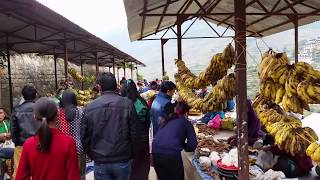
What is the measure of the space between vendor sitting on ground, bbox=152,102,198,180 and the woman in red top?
1.62 m

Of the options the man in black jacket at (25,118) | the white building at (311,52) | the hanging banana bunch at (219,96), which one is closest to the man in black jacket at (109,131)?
the man in black jacket at (25,118)

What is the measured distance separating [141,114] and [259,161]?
170 cm

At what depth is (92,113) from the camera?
138 inches

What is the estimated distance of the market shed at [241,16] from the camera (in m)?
3.39

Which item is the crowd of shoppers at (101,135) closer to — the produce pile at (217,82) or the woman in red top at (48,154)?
the woman in red top at (48,154)

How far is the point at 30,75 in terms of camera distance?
13875 millimetres

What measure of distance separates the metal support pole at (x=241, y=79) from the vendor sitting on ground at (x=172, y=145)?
A: 3.07ft

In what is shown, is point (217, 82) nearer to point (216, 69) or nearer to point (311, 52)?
point (216, 69)

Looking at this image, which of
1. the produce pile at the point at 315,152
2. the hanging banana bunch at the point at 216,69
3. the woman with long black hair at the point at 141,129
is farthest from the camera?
the hanging banana bunch at the point at 216,69

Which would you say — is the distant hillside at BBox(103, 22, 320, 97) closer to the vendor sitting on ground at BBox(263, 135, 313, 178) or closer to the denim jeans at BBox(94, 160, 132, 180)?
the vendor sitting on ground at BBox(263, 135, 313, 178)

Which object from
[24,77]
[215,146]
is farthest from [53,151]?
[24,77]

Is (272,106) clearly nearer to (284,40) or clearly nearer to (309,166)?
(309,166)

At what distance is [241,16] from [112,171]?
1787 mm

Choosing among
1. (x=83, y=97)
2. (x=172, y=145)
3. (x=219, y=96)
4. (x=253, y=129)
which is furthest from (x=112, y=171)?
(x=83, y=97)
